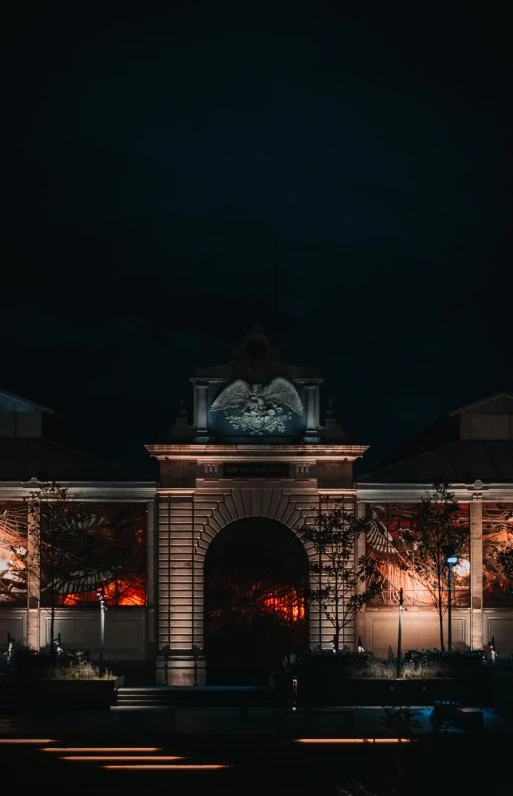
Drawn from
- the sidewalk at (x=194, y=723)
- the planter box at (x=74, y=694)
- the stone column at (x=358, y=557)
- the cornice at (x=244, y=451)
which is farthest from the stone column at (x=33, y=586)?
the stone column at (x=358, y=557)

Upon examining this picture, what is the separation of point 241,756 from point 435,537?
1919 cm

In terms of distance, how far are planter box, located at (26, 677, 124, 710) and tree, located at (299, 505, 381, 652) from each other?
8940mm

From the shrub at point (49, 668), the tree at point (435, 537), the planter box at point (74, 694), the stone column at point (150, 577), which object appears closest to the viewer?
the planter box at point (74, 694)

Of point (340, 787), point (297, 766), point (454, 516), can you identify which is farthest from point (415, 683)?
point (340, 787)

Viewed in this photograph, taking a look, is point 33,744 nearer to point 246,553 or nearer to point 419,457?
point 246,553

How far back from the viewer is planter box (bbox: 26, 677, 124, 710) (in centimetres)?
4578

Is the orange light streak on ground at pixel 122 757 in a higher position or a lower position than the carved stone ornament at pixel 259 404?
lower

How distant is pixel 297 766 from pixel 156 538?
2083 cm

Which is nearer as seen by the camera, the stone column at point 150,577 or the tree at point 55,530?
the tree at point 55,530

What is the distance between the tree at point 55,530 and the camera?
5156cm

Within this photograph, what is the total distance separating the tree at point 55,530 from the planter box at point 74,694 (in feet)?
15.9

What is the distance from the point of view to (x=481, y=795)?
29625 mm

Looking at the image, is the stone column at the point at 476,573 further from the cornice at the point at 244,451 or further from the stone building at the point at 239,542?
the cornice at the point at 244,451

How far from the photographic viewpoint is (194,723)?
42094mm
